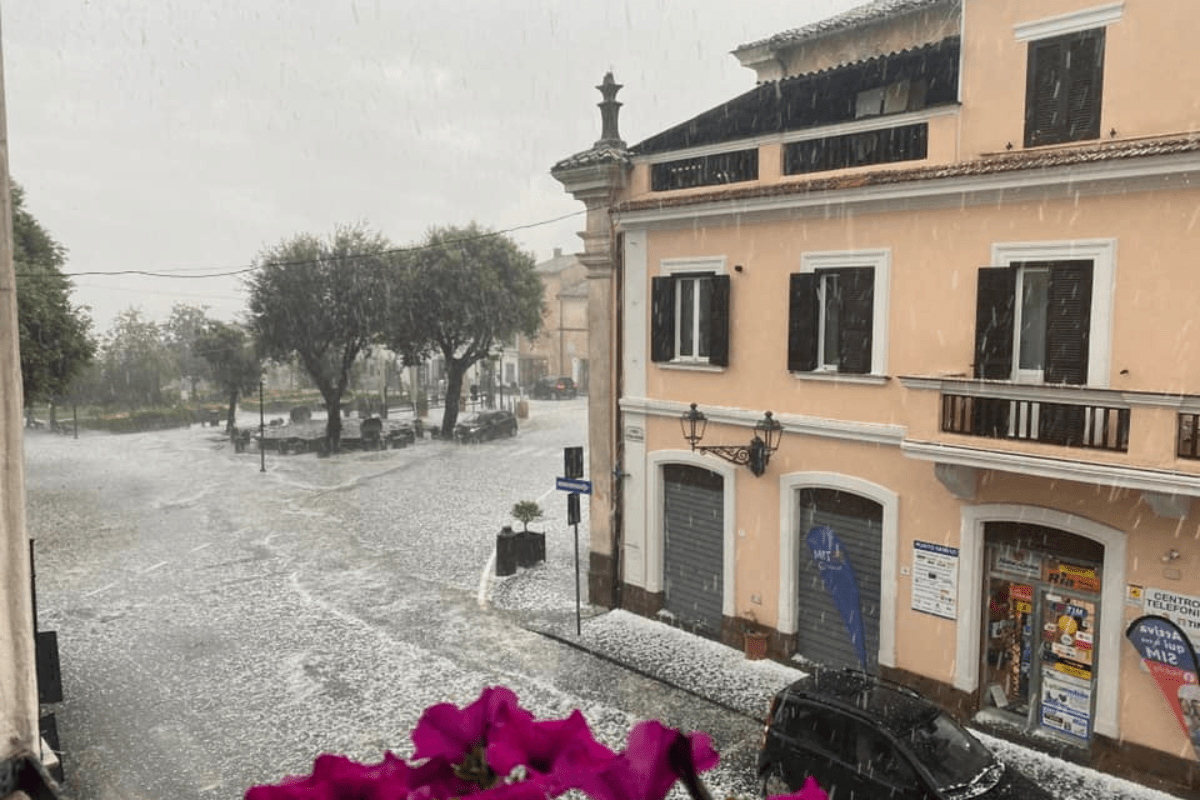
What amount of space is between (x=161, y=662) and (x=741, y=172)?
12.2m

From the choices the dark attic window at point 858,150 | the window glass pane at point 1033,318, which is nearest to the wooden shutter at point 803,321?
the dark attic window at point 858,150

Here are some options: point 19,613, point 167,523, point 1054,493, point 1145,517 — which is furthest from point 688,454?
point 167,523

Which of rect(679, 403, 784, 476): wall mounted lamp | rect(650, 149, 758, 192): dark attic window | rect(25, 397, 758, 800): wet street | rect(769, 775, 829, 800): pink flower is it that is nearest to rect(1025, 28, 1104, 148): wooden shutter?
rect(650, 149, 758, 192): dark attic window

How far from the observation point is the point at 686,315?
15102mm

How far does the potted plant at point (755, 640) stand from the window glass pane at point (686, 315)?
15.1 ft

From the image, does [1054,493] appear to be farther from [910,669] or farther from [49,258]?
[49,258]

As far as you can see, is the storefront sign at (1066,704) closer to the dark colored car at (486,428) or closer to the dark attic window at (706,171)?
the dark attic window at (706,171)

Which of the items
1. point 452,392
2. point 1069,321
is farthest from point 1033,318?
point 452,392

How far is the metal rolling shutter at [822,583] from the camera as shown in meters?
12.7

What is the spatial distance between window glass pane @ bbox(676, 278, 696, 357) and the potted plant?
4601 mm

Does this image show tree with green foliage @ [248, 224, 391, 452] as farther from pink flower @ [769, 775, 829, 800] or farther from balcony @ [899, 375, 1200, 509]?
pink flower @ [769, 775, 829, 800]

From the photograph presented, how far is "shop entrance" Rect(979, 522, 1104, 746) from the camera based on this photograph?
10578 mm

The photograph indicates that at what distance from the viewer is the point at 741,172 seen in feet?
46.2

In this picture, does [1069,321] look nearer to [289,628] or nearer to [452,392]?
[289,628]
